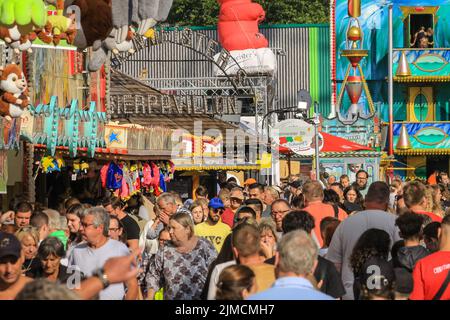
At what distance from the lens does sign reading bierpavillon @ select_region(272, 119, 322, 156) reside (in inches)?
1161

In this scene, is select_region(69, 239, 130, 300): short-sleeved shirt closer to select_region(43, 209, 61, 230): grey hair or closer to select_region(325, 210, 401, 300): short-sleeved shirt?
select_region(325, 210, 401, 300): short-sleeved shirt

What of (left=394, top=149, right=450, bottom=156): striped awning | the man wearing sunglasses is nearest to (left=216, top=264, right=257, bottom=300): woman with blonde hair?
the man wearing sunglasses

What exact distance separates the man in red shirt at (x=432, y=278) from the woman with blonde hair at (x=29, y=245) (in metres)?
3.31

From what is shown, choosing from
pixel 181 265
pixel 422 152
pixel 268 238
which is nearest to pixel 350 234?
pixel 268 238

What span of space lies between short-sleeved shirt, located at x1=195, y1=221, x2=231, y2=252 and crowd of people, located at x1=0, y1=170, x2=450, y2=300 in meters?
0.01

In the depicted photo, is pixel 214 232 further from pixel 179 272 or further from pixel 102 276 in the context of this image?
pixel 102 276

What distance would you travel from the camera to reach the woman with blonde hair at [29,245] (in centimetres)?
1040

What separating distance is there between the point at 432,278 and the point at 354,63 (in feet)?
125

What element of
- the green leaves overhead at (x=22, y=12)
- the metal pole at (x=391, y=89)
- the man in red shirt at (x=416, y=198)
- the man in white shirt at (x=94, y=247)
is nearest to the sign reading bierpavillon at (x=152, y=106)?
the metal pole at (x=391, y=89)

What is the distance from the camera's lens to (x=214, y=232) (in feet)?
42.6

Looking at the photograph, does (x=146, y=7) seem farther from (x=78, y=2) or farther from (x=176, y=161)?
(x=176, y=161)
